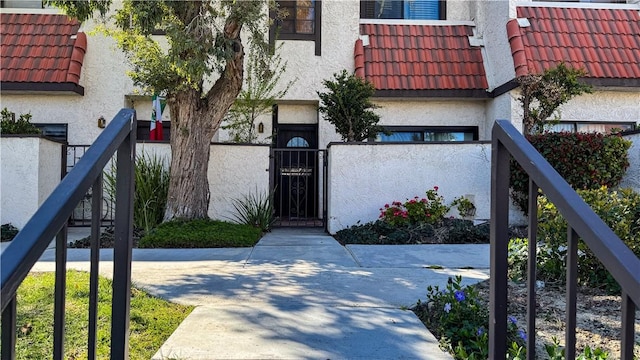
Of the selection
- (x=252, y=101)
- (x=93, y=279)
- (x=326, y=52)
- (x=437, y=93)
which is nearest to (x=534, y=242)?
(x=93, y=279)

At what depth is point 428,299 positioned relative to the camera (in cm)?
414

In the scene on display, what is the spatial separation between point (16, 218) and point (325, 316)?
7.62 m

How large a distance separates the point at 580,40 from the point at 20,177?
38.9 feet

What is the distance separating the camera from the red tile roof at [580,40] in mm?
9979

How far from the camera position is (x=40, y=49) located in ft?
35.4

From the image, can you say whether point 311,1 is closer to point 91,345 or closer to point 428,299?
point 428,299

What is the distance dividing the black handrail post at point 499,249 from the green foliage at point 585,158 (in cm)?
683

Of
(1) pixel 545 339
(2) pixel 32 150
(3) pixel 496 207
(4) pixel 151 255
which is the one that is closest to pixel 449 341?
(1) pixel 545 339

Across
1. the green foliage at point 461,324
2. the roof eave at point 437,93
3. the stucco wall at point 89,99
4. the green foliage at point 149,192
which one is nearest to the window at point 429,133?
the roof eave at point 437,93

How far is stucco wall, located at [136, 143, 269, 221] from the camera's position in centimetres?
949

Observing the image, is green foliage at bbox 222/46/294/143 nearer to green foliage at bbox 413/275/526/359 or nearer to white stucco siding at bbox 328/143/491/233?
white stucco siding at bbox 328/143/491/233

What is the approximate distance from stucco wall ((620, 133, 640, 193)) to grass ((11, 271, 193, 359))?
8.30 metres

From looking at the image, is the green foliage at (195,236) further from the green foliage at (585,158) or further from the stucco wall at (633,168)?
the stucco wall at (633,168)

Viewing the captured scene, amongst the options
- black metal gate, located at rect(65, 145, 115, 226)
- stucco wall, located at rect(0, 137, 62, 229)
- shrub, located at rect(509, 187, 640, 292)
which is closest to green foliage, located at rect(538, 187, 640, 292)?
shrub, located at rect(509, 187, 640, 292)
